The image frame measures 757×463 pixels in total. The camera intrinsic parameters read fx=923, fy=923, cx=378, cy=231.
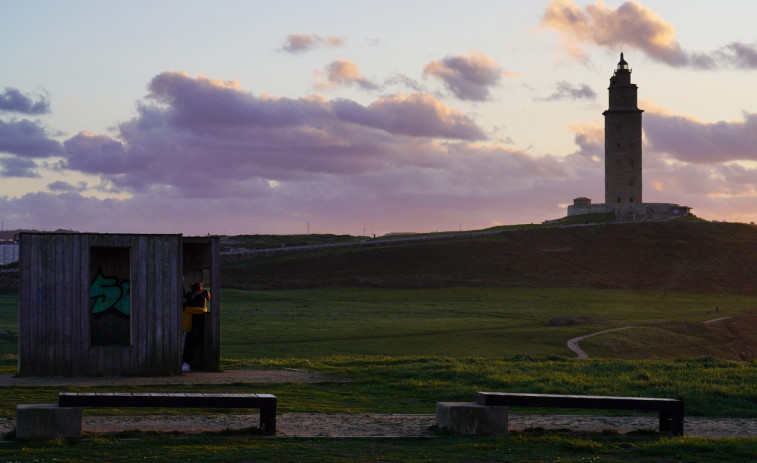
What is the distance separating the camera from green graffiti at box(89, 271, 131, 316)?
2191 centimetres

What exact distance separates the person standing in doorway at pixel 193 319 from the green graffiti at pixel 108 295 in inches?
54.5

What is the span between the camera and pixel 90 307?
21203 mm

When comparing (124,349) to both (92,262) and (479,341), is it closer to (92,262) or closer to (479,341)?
(92,262)

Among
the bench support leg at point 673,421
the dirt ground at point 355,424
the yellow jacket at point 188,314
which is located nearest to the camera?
the dirt ground at point 355,424

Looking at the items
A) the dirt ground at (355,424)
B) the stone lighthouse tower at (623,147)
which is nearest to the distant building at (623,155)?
the stone lighthouse tower at (623,147)

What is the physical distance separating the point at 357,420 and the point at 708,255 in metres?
90.1

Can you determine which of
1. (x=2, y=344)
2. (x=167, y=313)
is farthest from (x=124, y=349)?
(x=2, y=344)

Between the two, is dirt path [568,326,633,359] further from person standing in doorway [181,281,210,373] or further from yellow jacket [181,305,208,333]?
yellow jacket [181,305,208,333]

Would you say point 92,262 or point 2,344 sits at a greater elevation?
point 92,262

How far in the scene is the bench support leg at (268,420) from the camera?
12.7 m

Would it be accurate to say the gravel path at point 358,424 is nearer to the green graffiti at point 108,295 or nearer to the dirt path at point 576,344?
the green graffiti at point 108,295

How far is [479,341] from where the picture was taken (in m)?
40.9

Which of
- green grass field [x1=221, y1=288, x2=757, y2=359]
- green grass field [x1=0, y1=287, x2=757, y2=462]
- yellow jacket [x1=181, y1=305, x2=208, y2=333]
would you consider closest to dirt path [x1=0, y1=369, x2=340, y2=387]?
green grass field [x1=0, y1=287, x2=757, y2=462]

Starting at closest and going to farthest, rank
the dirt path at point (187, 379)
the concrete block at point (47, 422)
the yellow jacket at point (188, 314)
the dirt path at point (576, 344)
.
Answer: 1. the concrete block at point (47, 422)
2. the dirt path at point (187, 379)
3. the yellow jacket at point (188, 314)
4. the dirt path at point (576, 344)
